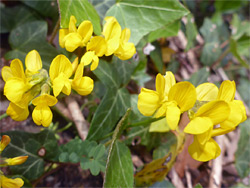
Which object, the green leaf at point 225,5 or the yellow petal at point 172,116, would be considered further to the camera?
the green leaf at point 225,5

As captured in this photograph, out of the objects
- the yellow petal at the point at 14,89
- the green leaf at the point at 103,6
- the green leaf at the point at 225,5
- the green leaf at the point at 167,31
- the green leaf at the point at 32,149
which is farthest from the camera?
the green leaf at the point at 225,5

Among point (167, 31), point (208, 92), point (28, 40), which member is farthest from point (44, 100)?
point (167, 31)

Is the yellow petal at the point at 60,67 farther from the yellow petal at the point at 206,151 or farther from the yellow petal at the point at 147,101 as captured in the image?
the yellow petal at the point at 206,151

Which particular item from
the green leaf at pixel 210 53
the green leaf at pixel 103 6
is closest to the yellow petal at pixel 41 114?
the green leaf at pixel 103 6

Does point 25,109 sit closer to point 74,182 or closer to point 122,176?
point 122,176

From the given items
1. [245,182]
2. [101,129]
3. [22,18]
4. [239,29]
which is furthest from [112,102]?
[239,29]

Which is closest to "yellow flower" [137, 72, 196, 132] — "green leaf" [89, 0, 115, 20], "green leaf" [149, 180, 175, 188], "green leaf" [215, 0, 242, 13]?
"green leaf" [149, 180, 175, 188]

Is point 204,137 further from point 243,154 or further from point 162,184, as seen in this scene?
point 243,154
